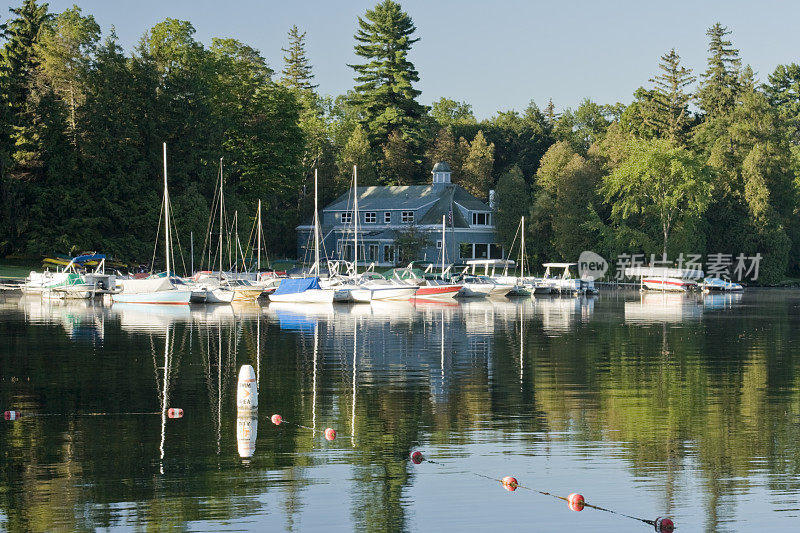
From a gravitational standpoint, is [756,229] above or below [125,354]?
above

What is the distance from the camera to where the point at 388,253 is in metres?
113

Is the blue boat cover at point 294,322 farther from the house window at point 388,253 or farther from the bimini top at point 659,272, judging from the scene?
the house window at point 388,253

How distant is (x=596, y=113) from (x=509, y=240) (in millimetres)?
63491

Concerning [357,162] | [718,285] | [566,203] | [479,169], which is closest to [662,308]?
[718,285]

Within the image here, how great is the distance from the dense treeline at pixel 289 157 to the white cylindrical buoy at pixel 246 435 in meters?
70.3

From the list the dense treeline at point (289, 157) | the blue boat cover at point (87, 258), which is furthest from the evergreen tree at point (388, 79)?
the blue boat cover at point (87, 258)

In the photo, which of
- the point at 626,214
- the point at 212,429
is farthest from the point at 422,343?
the point at 626,214

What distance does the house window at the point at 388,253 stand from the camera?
11244 cm

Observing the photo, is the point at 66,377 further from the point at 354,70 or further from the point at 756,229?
the point at 354,70

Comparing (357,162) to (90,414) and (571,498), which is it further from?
(571,498)

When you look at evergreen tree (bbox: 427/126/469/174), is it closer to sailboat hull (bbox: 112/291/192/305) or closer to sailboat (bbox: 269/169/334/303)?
sailboat (bbox: 269/169/334/303)

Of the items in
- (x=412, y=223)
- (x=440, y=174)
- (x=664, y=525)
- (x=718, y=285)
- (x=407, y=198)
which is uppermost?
(x=440, y=174)

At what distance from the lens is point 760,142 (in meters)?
110

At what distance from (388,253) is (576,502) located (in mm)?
98650
